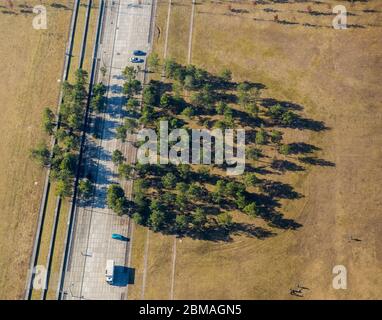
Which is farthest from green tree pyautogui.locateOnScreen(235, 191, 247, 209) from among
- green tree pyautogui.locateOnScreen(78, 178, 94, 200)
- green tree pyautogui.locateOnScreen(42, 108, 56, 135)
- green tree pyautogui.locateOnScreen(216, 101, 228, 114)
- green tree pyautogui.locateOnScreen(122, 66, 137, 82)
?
green tree pyautogui.locateOnScreen(42, 108, 56, 135)

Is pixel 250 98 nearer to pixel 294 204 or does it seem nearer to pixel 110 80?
pixel 294 204

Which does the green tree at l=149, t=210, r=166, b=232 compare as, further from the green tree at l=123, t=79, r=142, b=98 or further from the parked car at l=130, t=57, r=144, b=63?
the parked car at l=130, t=57, r=144, b=63

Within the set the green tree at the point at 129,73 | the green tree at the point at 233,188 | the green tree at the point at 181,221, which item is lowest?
the green tree at the point at 181,221

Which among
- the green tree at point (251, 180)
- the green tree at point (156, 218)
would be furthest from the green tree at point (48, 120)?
the green tree at point (251, 180)

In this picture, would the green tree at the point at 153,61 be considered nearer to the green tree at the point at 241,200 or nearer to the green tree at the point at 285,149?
the green tree at the point at 285,149

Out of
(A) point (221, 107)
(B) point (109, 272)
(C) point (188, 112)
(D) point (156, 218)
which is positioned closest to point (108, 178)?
(D) point (156, 218)
